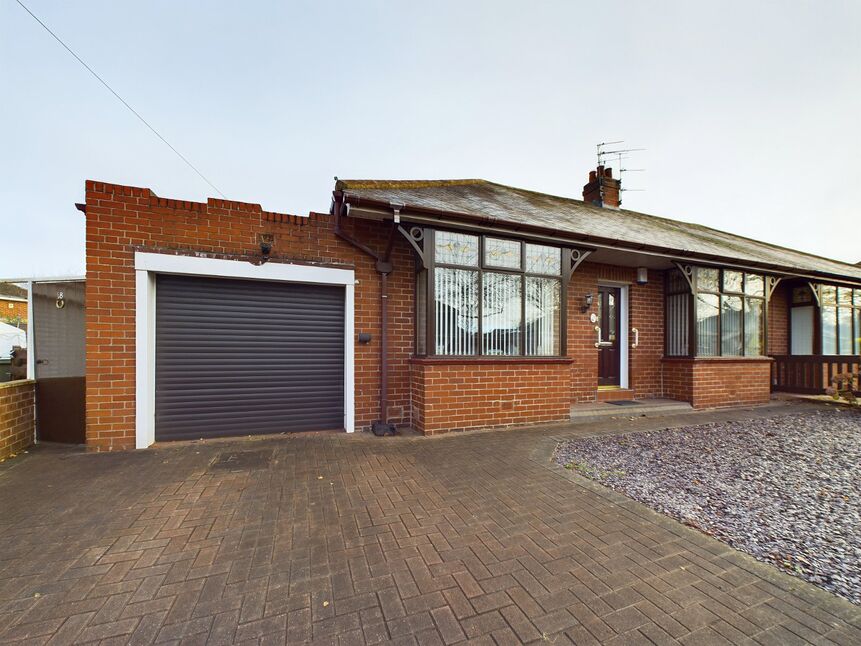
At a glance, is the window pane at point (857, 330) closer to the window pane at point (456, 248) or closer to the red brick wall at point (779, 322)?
the red brick wall at point (779, 322)

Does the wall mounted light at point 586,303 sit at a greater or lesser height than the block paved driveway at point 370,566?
greater

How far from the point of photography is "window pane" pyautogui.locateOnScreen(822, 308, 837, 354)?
29.0 feet

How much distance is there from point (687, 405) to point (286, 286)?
27.1 ft

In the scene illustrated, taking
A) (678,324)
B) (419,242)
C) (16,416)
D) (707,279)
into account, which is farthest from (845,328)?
(16,416)

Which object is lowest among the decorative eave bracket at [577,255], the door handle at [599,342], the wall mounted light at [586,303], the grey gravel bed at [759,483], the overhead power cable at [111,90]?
the grey gravel bed at [759,483]

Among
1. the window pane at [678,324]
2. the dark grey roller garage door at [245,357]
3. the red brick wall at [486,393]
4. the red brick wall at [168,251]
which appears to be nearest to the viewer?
the red brick wall at [168,251]

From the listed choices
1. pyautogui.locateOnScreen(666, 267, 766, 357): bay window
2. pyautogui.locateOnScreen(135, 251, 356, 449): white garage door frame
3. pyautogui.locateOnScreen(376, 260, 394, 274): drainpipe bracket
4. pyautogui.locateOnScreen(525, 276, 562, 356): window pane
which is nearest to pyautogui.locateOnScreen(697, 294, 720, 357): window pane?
pyautogui.locateOnScreen(666, 267, 766, 357): bay window

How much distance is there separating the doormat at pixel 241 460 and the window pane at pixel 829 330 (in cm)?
1354

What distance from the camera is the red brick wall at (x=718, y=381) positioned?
705 centimetres

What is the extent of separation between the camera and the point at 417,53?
348 inches

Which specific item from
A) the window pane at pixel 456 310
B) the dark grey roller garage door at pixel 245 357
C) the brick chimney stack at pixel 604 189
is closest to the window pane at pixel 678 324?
the brick chimney stack at pixel 604 189

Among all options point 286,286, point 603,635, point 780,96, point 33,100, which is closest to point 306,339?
point 286,286

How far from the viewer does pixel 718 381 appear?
23.8 ft

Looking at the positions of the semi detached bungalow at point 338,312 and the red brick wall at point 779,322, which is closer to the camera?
the semi detached bungalow at point 338,312
